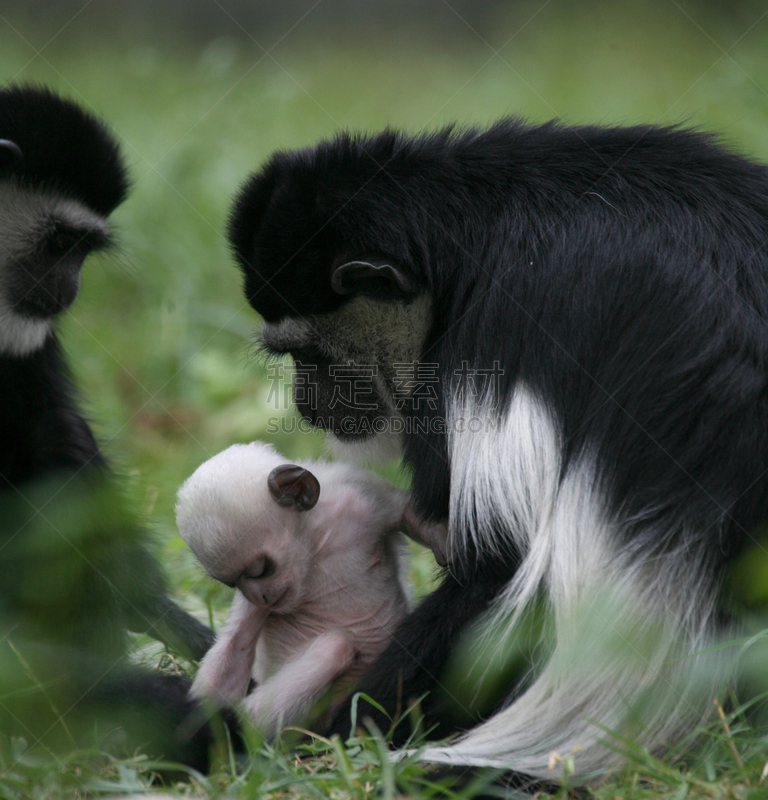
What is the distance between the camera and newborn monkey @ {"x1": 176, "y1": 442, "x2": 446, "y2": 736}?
2.23 meters

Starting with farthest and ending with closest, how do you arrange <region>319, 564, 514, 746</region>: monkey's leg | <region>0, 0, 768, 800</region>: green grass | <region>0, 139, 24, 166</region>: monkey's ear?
<region>0, 139, 24, 166</region>: monkey's ear
<region>319, 564, 514, 746</region>: monkey's leg
<region>0, 0, 768, 800</region>: green grass

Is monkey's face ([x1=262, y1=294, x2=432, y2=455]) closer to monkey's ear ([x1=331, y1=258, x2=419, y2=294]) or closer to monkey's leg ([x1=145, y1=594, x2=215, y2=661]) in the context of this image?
monkey's ear ([x1=331, y1=258, x2=419, y2=294])

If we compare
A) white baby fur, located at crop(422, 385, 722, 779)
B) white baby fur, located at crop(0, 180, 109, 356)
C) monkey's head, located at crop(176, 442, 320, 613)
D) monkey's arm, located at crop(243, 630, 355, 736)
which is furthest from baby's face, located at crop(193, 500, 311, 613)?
white baby fur, located at crop(0, 180, 109, 356)

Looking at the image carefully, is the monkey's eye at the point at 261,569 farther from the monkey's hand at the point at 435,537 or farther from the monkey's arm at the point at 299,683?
the monkey's hand at the point at 435,537

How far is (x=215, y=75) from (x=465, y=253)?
5.27 m

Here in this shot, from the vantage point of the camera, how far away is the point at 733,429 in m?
1.77

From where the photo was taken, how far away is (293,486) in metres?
2.30

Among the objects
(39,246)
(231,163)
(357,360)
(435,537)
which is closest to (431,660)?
(435,537)

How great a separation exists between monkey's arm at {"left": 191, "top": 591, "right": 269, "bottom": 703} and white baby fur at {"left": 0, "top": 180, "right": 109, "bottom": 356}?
3.86 feet

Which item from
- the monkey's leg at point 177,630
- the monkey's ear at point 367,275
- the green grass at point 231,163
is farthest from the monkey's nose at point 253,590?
the monkey's ear at point 367,275

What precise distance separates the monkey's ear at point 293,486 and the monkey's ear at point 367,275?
45 cm

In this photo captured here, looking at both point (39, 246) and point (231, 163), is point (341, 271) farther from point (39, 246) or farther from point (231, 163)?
point (231, 163)

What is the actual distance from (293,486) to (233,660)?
0.45m

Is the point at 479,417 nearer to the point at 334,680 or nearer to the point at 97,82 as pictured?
the point at 334,680
